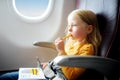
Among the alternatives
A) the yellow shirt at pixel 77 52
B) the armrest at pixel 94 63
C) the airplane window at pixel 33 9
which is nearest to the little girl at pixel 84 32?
the yellow shirt at pixel 77 52

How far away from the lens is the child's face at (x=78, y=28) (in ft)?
4.08

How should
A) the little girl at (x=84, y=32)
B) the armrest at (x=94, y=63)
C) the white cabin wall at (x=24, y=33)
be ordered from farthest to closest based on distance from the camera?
the white cabin wall at (x=24, y=33), the little girl at (x=84, y=32), the armrest at (x=94, y=63)

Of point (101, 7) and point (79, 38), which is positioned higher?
point (101, 7)

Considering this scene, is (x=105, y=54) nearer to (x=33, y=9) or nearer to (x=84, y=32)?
(x=84, y=32)

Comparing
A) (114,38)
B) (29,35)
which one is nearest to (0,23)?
(29,35)

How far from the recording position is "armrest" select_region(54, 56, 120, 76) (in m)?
0.89

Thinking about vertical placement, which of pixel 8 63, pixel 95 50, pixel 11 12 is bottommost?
pixel 8 63

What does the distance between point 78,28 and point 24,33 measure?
78 cm

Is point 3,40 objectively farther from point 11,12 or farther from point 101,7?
point 101,7

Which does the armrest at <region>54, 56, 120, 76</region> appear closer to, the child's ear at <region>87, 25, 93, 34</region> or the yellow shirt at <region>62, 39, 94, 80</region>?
A: the yellow shirt at <region>62, 39, 94, 80</region>

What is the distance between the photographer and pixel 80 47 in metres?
1.24

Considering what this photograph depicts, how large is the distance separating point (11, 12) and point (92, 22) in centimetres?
84

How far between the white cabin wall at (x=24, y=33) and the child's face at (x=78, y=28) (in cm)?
68

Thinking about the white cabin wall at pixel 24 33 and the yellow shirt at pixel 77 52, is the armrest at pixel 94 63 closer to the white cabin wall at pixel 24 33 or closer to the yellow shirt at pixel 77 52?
the yellow shirt at pixel 77 52
